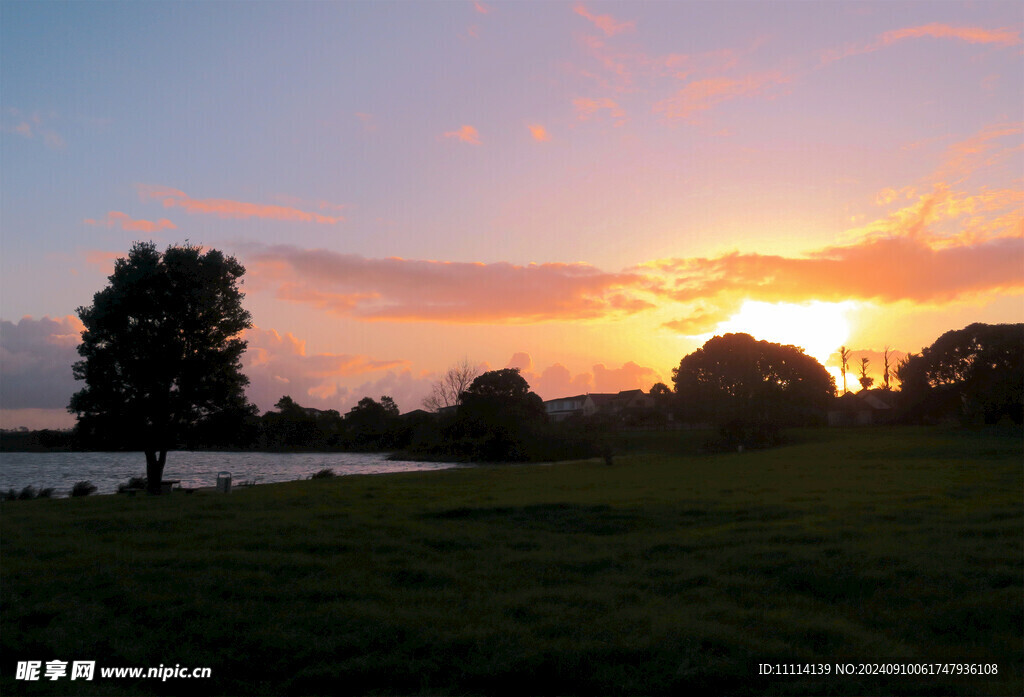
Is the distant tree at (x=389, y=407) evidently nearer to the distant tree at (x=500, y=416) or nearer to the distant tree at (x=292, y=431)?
the distant tree at (x=292, y=431)

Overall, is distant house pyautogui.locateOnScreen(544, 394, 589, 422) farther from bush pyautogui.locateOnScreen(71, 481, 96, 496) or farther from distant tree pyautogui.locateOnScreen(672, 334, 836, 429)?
bush pyautogui.locateOnScreen(71, 481, 96, 496)

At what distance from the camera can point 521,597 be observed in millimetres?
9164

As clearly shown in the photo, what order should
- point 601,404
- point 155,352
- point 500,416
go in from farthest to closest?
point 601,404 < point 500,416 < point 155,352

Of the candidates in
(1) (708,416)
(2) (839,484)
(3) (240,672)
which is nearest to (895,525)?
(2) (839,484)

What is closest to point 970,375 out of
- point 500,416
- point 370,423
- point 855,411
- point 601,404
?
point 855,411

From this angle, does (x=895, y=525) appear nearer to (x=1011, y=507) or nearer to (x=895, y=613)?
(x=1011, y=507)

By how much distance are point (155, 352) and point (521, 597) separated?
26.3 metres

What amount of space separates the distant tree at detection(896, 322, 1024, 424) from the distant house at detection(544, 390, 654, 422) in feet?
149

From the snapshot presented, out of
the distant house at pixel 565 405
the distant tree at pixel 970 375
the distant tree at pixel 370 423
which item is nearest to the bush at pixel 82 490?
the distant tree at pixel 970 375

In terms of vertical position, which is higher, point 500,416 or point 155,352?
point 155,352

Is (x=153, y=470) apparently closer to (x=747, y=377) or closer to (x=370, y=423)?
(x=747, y=377)

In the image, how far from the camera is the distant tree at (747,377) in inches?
3297

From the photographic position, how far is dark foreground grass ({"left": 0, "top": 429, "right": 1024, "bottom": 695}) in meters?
6.88

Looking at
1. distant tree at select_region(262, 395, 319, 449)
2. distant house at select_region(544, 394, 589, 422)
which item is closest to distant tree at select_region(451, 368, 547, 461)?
distant tree at select_region(262, 395, 319, 449)
